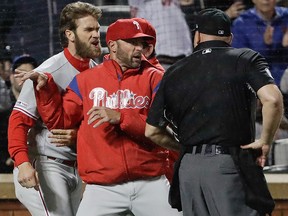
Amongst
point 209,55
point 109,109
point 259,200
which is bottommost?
point 259,200

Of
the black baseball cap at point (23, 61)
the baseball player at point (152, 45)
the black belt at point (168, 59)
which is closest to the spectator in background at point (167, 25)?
the black belt at point (168, 59)

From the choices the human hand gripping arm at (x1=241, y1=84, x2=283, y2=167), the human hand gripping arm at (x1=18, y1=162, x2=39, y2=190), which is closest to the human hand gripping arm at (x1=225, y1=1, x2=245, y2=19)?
the human hand gripping arm at (x1=18, y1=162, x2=39, y2=190)

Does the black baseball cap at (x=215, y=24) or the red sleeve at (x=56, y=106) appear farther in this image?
the red sleeve at (x=56, y=106)

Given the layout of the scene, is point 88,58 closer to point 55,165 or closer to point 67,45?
point 67,45

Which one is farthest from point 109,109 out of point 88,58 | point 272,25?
point 272,25

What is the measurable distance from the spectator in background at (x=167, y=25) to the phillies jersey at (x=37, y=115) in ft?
6.32

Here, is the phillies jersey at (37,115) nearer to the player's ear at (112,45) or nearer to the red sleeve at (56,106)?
the red sleeve at (56,106)

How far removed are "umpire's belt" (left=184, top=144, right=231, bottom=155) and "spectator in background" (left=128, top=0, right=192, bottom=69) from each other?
2638mm

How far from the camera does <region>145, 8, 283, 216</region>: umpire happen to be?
4055mm

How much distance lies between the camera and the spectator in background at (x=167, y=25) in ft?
22.5

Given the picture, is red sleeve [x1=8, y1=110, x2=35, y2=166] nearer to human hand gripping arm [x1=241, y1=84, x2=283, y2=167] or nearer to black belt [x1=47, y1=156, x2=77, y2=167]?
black belt [x1=47, y1=156, x2=77, y2=167]

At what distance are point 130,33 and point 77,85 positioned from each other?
0.39 metres

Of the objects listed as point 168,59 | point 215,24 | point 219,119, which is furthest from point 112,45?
point 168,59

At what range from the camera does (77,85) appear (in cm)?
463
